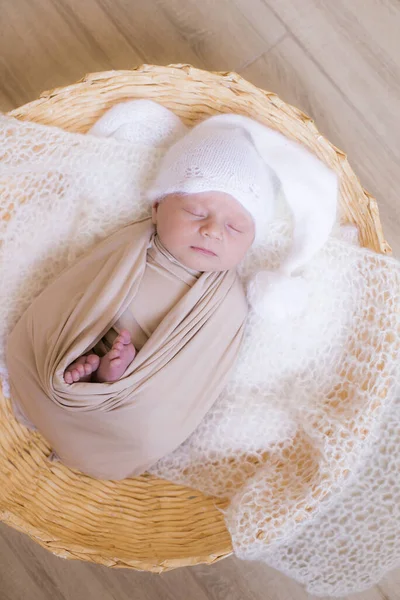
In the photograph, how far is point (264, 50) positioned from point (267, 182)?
1.87ft

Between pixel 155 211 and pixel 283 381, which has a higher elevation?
pixel 155 211

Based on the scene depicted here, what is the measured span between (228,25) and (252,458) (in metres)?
1.16

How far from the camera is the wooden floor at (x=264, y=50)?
150 cm

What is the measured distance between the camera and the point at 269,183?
117cm

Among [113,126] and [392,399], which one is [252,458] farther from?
[113,126]

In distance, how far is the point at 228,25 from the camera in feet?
5.00

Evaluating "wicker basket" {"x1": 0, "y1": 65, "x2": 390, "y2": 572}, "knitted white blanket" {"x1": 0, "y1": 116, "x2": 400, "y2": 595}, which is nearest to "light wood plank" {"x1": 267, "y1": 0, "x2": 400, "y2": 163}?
"wicker basket" {"x1": 0, "y1": 65, "x2": 390, "y2": 572}

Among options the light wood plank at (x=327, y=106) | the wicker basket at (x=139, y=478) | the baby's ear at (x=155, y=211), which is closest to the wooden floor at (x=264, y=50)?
the light wood plank at (x=327, y=106)

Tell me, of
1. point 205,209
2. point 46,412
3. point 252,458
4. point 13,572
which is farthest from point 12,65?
point 13,572

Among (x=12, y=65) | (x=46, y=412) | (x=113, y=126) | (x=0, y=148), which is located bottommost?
(x=46, y=412)

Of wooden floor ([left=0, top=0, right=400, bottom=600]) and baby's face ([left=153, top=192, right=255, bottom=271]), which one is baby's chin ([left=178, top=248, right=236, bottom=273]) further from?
wooden floor ([left=0, top=0, right=400, bottom=600])

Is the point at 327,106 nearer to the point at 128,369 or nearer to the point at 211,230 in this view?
the point at 211,230

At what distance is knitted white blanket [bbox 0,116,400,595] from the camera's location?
1.08 meters

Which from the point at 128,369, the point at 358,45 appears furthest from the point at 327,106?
the point at 128,369
